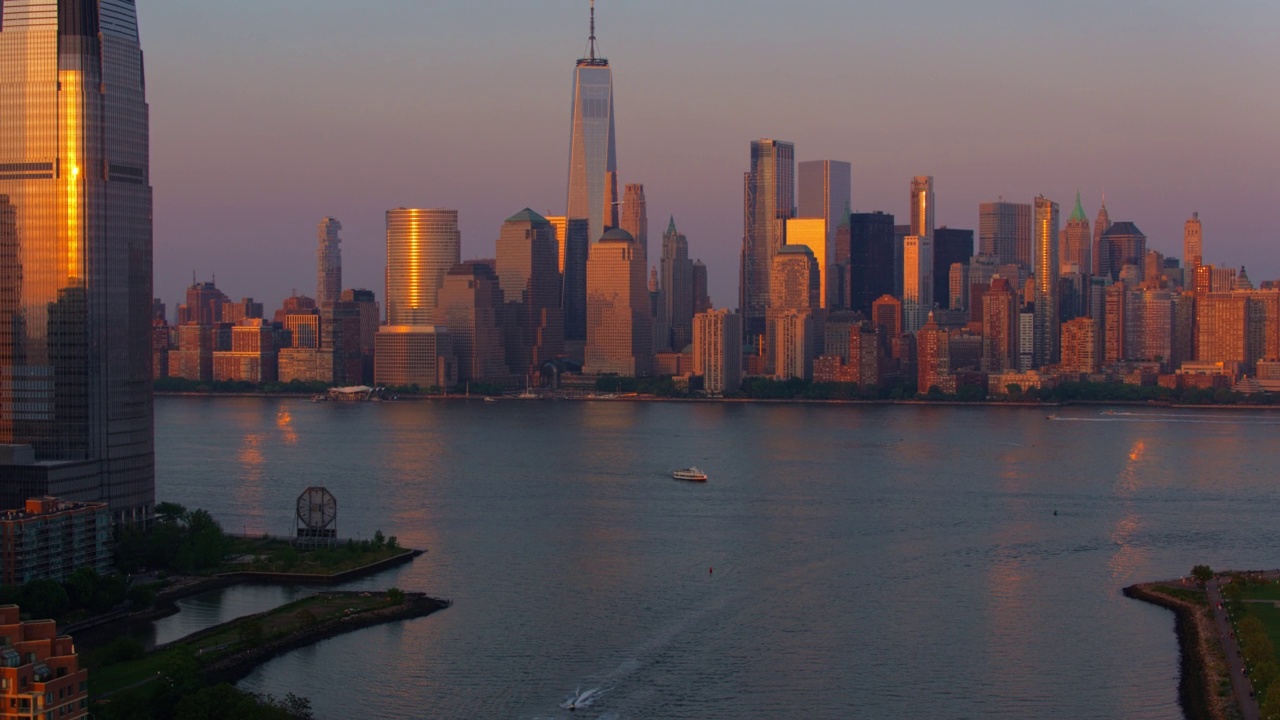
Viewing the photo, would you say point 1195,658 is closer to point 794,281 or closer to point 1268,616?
point 1268,616

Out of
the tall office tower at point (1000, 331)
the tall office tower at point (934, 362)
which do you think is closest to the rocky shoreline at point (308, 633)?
the tall office tower at point (934, 362)

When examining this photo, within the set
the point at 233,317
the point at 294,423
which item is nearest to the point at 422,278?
the point at 233,317

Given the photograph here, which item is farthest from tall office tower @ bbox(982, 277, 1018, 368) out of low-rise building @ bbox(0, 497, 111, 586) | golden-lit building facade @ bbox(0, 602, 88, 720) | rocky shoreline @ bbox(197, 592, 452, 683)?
golden-lit building facade @ bbox(0, 602, 88, 720)

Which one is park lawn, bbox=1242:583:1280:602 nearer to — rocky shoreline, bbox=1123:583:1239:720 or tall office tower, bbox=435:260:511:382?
rocky shoreline, bbox=1123:583:1239:720

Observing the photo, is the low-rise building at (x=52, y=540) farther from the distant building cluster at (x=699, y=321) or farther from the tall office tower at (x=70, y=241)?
the distant building cluster at (x=699, y=321)

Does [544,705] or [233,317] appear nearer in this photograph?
[544,705]

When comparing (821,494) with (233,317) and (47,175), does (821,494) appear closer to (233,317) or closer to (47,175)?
(47,175)
